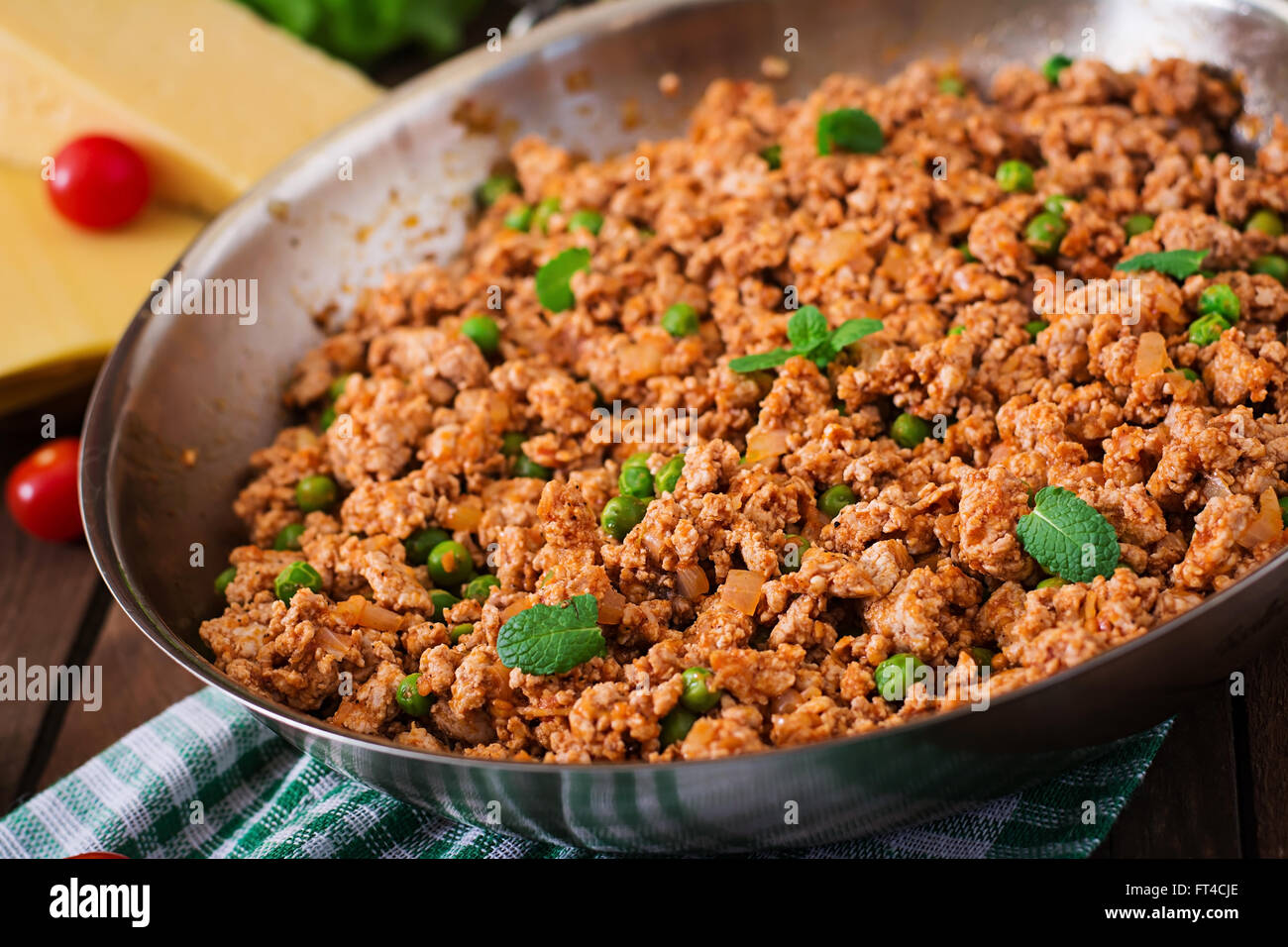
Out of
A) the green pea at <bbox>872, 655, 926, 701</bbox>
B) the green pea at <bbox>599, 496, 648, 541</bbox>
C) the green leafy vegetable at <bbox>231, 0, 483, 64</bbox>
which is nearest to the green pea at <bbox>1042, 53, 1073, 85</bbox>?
the green pea at <bbox>599, 496, 648, 541</bbox>

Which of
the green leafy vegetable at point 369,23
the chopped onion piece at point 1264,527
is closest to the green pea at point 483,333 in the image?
the chopped onion piece at point 1264,527

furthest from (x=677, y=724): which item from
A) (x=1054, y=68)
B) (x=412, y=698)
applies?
(x=1054, y=68)

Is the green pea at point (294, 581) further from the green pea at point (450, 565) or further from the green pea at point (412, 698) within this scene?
the green pea at point (412, 698)

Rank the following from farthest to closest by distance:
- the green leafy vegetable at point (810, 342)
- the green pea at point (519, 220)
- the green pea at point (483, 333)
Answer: the green pea at point (519, 220) < the green pea at point (483, 333) < the green leafy vegetable at point (810, 342)

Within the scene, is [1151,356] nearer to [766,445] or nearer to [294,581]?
[766,445]

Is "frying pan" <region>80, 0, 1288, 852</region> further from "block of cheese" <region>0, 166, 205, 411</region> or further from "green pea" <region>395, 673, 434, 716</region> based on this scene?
"block of cheese" <region>0, 166, 205, 411</region>
